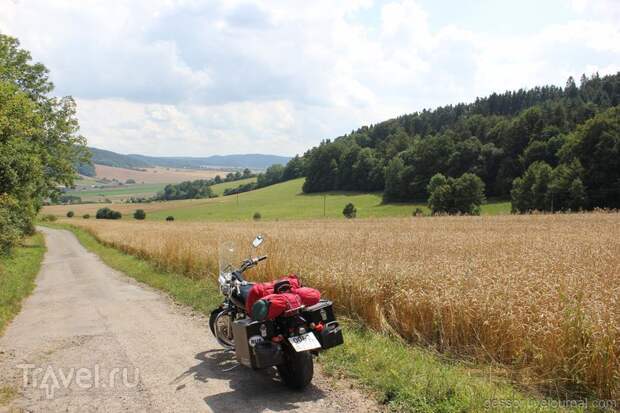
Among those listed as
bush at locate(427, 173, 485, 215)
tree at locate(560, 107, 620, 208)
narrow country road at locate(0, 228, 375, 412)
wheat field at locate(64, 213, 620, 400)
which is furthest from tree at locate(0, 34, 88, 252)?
tree at locate(560, 107, 620, 208)

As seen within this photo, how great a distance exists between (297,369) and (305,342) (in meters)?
0.37

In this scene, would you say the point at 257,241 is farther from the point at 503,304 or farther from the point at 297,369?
the point at 503,304

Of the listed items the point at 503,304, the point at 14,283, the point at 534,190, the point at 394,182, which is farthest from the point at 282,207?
the point at 503,304

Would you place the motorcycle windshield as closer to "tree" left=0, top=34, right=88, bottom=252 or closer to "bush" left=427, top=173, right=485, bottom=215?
"tree" left=0, top=34, right=88, bottom=252

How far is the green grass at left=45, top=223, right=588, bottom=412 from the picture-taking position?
504 centimetres

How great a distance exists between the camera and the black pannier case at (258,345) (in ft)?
18.4

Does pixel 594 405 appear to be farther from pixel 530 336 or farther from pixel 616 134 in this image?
pixel 616 134

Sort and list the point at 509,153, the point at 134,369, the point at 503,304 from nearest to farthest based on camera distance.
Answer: the point at 503,304
the point at 134,369
the point at 509,153

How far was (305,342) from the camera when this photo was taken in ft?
18.7

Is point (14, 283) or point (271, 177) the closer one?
point (14, 283)

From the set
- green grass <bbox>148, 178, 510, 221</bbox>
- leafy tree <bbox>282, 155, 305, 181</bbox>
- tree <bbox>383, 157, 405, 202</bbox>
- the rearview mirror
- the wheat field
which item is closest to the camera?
the wheat field

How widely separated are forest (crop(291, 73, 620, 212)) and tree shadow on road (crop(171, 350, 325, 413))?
183 feet

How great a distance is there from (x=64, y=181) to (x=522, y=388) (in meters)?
38.1

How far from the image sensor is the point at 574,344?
543 centimetres
